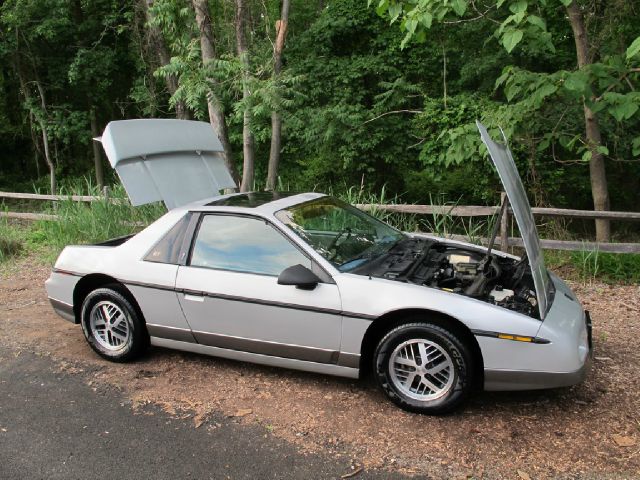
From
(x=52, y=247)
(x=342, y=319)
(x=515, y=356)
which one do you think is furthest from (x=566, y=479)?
(x=52, y=247)

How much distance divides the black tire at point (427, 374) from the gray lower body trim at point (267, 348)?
0.39 m

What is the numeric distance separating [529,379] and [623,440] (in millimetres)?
645

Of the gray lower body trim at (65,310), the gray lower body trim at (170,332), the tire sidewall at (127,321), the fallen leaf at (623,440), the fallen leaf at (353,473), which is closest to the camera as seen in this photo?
the fallen leaf at (353,473)

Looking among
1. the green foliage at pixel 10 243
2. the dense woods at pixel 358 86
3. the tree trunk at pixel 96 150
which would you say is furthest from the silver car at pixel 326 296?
the tree trunk at pixel 96 150

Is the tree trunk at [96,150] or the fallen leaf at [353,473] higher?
the tree trunk at [96,150]

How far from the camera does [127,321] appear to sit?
14.8ft

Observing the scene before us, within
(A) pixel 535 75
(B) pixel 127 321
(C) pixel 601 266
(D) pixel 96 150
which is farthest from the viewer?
(D) pixel 96 150

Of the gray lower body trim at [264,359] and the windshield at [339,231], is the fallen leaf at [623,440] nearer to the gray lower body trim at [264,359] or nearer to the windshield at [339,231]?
the gray lower body trim at [264,359]

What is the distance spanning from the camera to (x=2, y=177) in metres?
22.3

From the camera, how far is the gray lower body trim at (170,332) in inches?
169

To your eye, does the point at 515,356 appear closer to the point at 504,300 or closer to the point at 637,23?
the point at 504,300

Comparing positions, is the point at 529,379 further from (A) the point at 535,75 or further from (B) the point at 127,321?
(A) the point at 535,75

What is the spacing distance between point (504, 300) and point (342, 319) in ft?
3.63

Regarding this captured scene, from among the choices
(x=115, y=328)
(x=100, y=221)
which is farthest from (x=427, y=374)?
(x=100, y=221)
